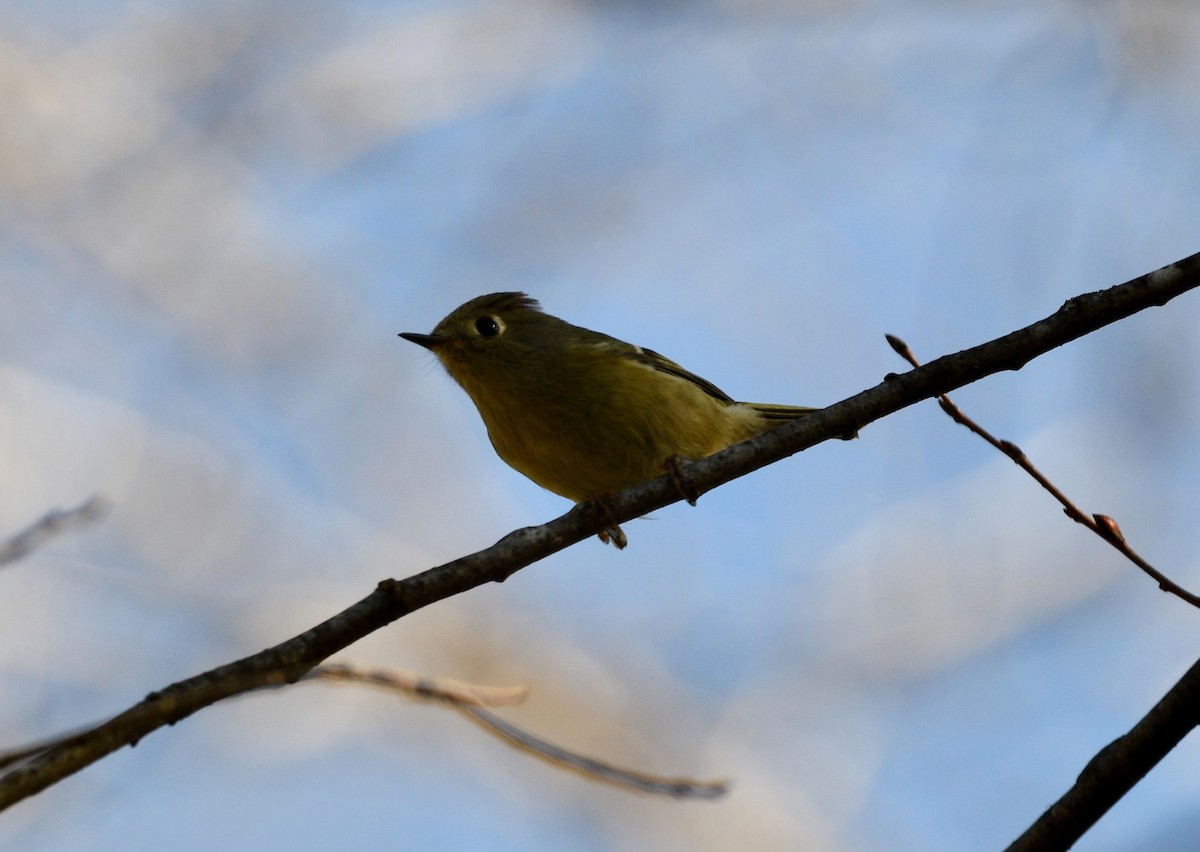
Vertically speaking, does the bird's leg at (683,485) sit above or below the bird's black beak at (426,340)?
below

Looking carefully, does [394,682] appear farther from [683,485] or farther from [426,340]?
[426,340]

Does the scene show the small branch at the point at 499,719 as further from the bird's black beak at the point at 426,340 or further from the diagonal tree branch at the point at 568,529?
the bird's black beak at the point at 426,340

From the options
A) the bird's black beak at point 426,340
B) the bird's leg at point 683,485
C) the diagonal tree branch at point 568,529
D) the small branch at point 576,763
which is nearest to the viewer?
the diagonal tree branch at point 568,529

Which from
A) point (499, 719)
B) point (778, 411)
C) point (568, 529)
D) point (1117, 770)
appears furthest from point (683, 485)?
point (778, 411)

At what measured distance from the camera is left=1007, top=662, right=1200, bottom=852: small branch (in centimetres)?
195

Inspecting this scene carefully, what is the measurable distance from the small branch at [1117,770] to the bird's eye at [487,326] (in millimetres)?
3132

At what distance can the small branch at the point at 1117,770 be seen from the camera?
1947 millimetres

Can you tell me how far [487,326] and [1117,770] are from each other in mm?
3228

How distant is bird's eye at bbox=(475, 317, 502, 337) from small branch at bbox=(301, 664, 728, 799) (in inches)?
75.3

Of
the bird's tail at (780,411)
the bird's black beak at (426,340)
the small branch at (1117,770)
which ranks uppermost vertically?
the bird's black beak at (426,340)

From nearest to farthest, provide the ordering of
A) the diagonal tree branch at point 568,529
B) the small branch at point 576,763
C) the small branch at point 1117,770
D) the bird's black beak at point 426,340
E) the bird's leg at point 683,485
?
the diagonal tree branch at point 568,529, the small branch at point 1117,770, the small branch at point 576,763, the bird's leg at point 683,485, the bird's black beak at point 426,340

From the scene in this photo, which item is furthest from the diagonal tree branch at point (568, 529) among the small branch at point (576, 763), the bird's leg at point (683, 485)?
the small branch at point (576, 763)

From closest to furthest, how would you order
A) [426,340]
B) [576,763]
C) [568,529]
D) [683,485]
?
[576,763] < [568,529] < [683,485] < [426,340]

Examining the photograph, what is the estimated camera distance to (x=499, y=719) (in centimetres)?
261
